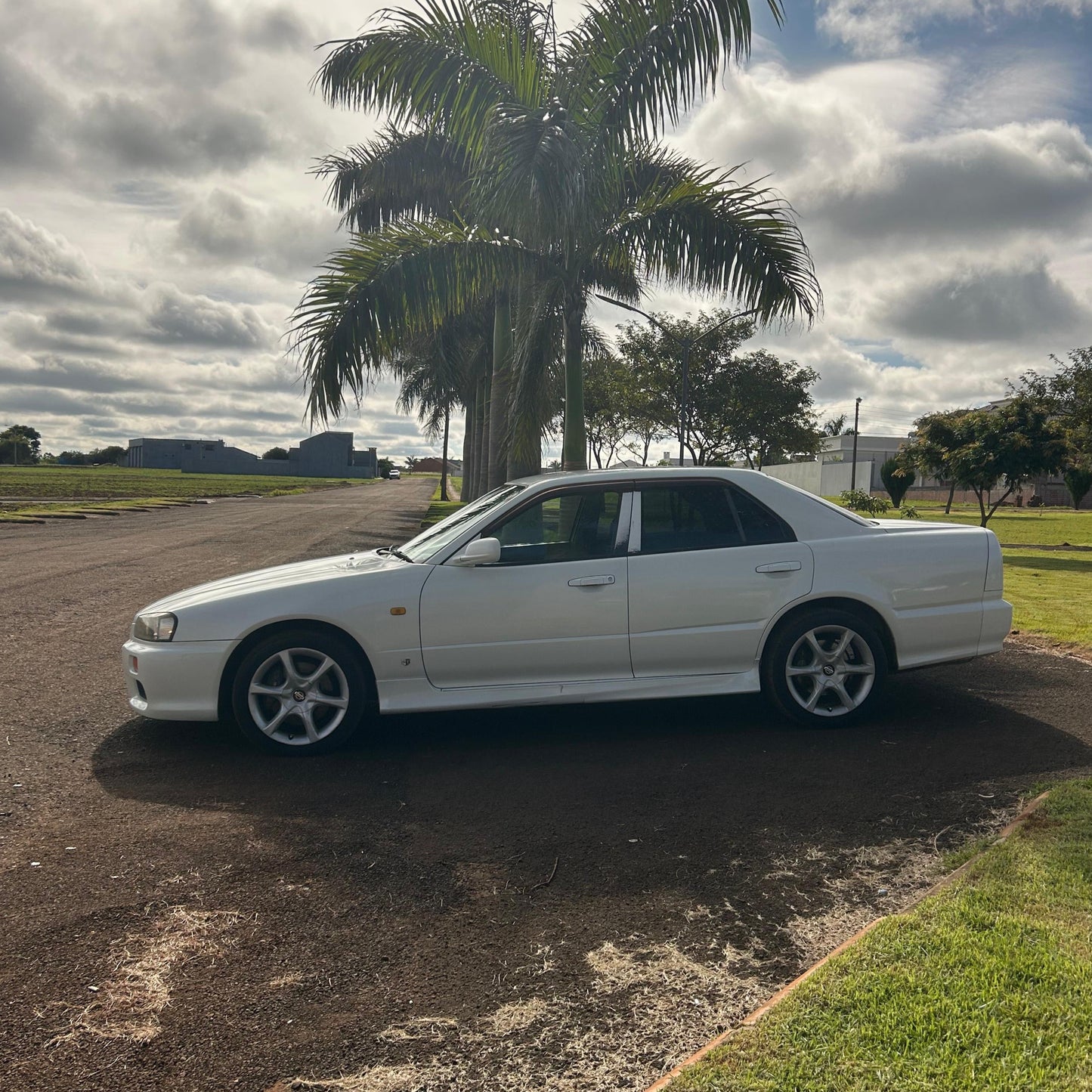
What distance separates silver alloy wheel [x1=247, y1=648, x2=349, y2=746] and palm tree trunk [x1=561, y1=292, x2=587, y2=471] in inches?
334

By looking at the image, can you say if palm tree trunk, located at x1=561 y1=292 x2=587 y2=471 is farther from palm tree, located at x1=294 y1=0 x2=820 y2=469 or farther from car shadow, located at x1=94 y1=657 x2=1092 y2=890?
car shadow, located at x1=94 y1=657 x2=1092 y2=890

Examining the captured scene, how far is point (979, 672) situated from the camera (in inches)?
294

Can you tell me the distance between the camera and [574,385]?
538 inches

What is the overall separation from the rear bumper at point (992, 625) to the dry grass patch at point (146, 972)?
182 inches

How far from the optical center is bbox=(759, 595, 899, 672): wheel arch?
567 cm

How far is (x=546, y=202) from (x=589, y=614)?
8.45 m

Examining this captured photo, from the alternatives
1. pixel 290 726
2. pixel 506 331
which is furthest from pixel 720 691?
pixel 506 331

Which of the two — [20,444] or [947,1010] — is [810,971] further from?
[20,444]

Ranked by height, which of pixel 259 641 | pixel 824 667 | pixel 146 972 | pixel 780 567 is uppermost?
pixel 780 567

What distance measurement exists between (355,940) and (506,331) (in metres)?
18.4

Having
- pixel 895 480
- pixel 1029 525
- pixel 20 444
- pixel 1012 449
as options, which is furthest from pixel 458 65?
pixel 20 444

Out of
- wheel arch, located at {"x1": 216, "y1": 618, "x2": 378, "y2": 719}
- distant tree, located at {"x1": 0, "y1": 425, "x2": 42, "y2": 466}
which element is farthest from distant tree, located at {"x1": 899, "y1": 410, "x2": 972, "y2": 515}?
distant tree, located at {"x1": 0, "y1": 425, "x2": 42, "y2": 466}

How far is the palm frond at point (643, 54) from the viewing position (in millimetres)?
12242

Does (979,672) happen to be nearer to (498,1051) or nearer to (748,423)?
(498,1051)
